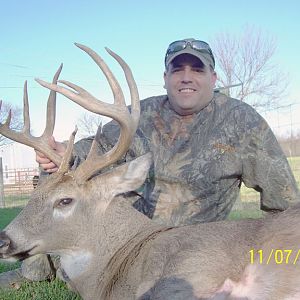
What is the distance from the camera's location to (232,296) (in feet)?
12.2

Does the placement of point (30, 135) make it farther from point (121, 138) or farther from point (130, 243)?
point (130, 243)

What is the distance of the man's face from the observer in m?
5.93

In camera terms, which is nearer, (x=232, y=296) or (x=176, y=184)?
(x=232, y=296)

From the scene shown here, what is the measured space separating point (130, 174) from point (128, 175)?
2 cm

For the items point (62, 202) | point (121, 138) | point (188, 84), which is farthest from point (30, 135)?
point (188, 84)

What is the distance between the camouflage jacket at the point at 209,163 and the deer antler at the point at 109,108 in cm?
90

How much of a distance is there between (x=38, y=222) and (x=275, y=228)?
1972mm

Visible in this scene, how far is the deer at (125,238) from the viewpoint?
3.74 m

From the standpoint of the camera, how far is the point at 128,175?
4734 mm

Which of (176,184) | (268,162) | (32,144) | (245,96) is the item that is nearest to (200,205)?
(176,184)

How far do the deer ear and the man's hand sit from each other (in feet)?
2.08

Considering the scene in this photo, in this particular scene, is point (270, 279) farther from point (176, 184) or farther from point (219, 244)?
point (176, 184)

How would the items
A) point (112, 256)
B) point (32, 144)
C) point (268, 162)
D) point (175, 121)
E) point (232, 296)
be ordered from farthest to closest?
point (175, 121), point (268, 162), point (32, 144), point (112, 256), point (232, 296)
